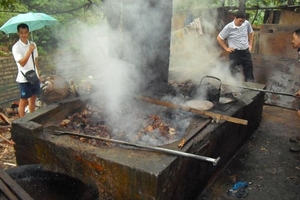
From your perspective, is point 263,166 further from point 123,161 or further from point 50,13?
point 50,13

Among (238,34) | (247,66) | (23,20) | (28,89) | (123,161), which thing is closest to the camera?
(123,161)

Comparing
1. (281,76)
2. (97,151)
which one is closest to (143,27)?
(97,151)

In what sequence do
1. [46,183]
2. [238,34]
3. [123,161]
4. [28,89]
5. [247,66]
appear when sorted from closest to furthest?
[46,183] → [123,161] → [28,89] → [238,34] → [247,66]

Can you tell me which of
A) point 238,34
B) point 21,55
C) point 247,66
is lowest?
point 247,66

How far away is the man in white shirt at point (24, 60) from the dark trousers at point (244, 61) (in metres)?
5.39

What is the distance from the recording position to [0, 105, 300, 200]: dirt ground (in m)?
4.31

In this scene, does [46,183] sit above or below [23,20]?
below

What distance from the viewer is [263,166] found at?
503 cm

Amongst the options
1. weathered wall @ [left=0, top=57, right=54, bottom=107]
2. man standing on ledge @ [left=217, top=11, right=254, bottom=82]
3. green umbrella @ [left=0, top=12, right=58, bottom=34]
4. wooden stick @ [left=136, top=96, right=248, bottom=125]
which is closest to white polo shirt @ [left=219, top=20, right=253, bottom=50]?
man standing on ledge @ [left=217, top=11, right=254, bottom=82]

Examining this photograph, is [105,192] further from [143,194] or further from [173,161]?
[173,161]

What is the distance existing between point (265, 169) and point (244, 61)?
385 cm

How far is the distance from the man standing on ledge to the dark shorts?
202 inches

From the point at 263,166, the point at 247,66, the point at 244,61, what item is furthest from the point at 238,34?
the point at 263,166

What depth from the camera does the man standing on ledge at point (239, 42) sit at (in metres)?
7.63
